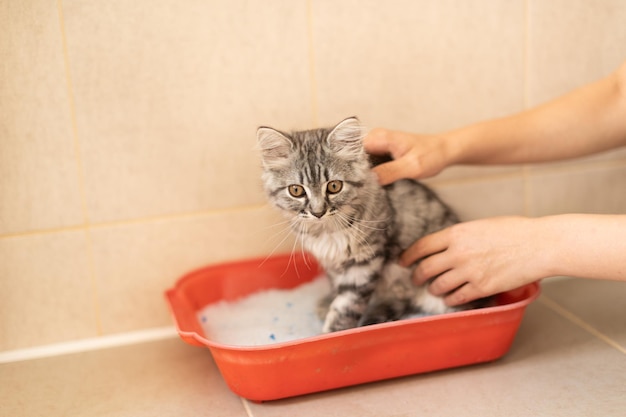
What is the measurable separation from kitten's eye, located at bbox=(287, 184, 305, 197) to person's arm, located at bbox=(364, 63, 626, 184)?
0.73ft

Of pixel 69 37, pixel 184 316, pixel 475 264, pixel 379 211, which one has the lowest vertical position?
pixel 184 316

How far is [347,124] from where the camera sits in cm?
133

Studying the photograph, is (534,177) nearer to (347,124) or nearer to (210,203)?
(347,124)

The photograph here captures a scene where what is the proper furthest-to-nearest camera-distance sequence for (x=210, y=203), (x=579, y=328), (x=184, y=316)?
(x=210, y=203) → (x=579, y=328) → (x=184, y=316)

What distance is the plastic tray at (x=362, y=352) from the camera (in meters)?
1.21

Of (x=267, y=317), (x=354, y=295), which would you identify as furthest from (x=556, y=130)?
(x=267, y=317)

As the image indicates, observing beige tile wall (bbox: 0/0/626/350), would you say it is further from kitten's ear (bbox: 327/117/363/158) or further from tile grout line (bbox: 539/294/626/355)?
tile grout line (bbox: 539/294/626/355)

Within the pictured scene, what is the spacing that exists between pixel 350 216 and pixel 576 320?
698 millimetres

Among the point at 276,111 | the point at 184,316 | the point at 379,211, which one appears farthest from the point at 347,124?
the point at 184,316

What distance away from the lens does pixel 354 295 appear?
1.42 metres

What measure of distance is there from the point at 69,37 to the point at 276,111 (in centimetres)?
55

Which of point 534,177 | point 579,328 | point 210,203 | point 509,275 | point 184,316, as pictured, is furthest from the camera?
point 534,177

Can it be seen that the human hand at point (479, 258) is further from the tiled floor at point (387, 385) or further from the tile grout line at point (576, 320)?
the tile grout line at point (576, 320)

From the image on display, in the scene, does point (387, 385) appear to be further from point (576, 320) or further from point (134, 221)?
point (134, 221)
